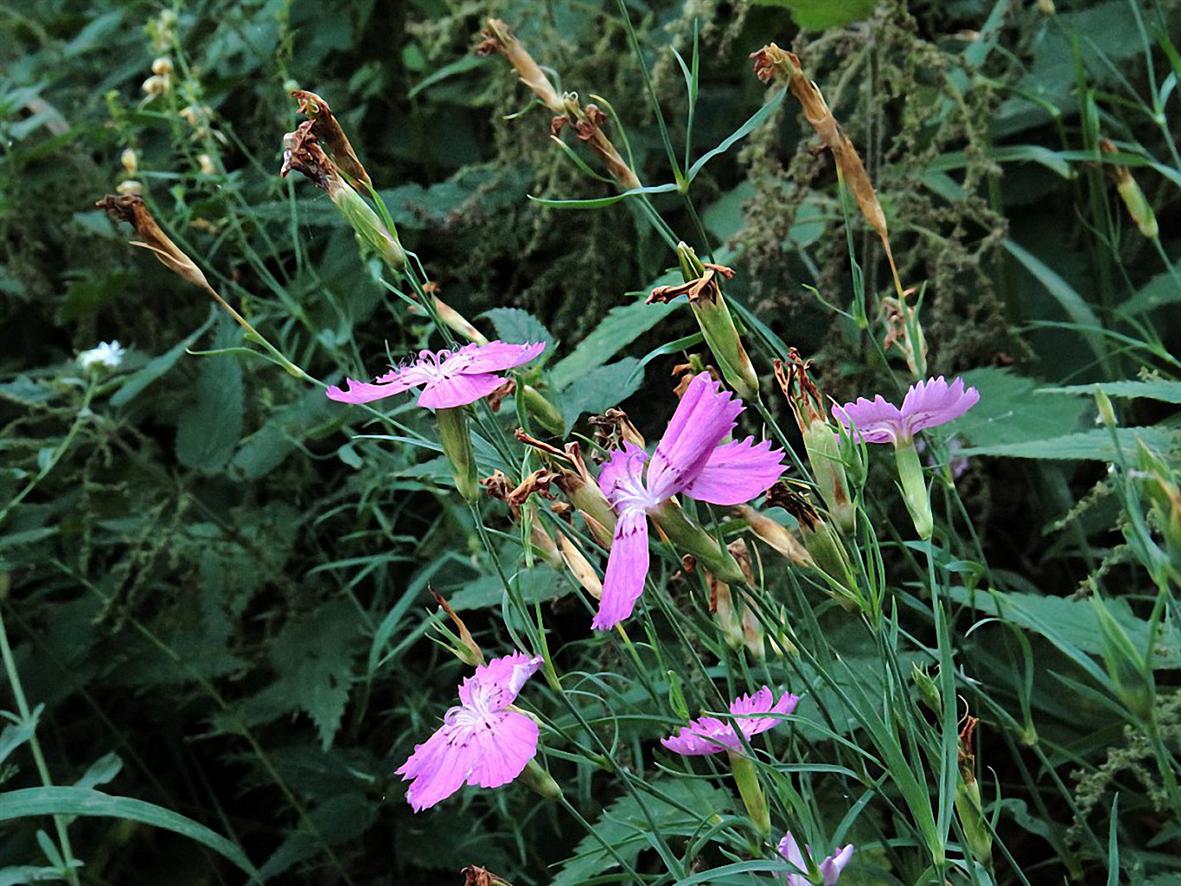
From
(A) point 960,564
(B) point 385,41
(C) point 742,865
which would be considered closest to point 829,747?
(A) point 960,564

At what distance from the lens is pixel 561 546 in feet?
2.02

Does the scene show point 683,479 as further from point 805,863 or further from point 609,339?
point 609,339

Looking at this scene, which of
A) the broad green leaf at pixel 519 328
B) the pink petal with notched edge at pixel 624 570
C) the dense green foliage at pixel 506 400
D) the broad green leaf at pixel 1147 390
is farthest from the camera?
the dense green foliage at pixel 506 400

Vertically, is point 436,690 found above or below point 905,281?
below

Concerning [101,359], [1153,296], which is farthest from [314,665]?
[1153,296]

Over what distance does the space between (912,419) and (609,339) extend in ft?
1.20

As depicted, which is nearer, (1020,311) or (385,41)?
(1020,311)

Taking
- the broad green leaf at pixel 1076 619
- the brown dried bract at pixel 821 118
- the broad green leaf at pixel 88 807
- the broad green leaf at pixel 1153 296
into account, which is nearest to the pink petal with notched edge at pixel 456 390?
the brown dried bract at pixel 821 118

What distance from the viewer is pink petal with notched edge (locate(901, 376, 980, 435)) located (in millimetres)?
542

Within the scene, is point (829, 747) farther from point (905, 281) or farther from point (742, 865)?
point (905, 281)

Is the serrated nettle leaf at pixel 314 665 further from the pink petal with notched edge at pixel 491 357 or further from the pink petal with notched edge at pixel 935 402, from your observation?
the pink petal with notched edge at pixel 935 402

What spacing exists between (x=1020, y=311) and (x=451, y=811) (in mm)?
785

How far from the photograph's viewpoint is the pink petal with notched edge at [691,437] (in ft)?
1.59

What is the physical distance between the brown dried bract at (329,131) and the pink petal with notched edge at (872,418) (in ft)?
0.83
